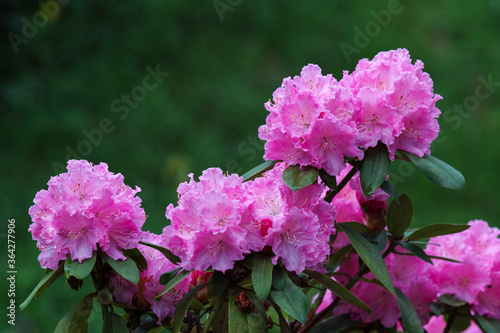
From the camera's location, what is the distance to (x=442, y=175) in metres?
1.22

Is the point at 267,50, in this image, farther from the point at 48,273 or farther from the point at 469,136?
the point at 48,273

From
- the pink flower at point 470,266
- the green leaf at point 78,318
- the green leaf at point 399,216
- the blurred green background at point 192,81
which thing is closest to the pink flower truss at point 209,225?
the green leaf at point 78,318

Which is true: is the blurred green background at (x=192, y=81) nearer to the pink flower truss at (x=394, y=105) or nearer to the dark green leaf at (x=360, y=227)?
the dark green leaf at (x=360, y=227)

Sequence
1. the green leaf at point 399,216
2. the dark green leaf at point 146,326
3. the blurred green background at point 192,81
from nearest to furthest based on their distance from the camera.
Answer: the dark green leaf at point 146,326, the green leaf at point 399,216, the blurred green background at point 192,81

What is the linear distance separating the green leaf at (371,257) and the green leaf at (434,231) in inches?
7.9

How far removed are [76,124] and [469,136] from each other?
2152 millimetres

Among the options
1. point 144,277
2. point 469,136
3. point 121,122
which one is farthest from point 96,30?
point 144,277

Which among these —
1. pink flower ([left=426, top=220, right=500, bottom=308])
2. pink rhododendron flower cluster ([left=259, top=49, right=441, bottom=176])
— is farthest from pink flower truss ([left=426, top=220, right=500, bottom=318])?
pink rhododendron flower cluster ([left=259, top=49, right=441, bottom=176])

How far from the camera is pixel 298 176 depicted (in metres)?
1.15

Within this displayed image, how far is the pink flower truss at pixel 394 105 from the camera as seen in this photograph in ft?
3.91

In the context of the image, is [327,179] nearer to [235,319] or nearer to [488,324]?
[235,319]

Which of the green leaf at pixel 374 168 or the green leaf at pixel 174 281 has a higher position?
the green leaf at pixel 174 281

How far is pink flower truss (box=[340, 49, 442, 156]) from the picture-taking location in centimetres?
119

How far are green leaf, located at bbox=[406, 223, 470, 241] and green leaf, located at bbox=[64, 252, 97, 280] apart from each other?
2.27ft
